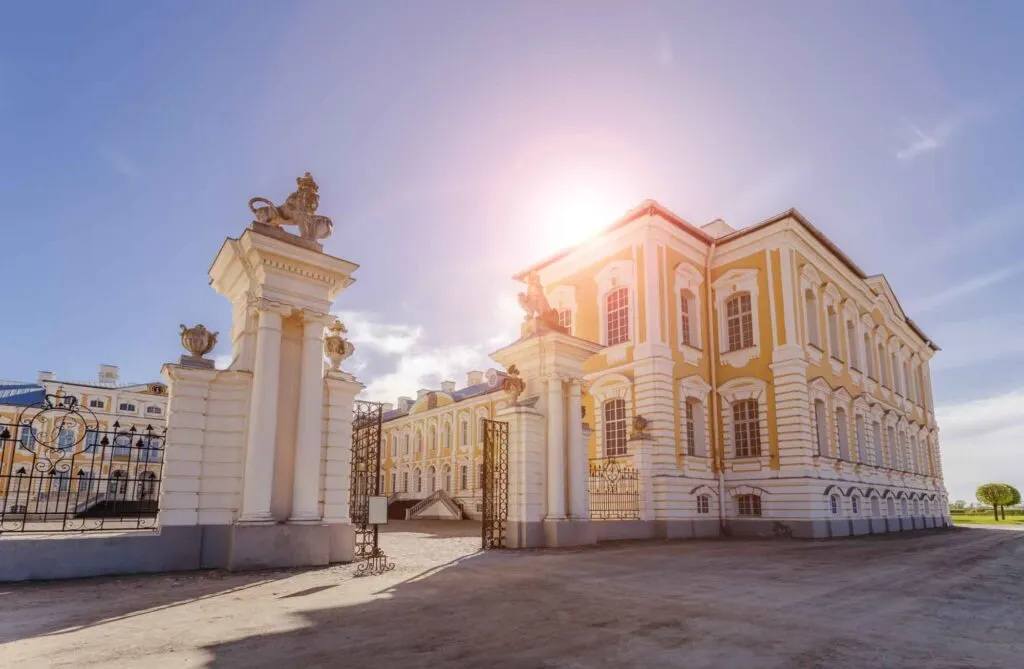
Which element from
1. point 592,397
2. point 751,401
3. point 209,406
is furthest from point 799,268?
point 209,406

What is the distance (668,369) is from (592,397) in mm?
3690

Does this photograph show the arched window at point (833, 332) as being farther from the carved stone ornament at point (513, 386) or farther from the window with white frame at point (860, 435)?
the carved stone ornament at point (513, 386)

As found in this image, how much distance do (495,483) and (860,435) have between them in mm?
21733

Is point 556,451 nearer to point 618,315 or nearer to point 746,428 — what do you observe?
point 618,315

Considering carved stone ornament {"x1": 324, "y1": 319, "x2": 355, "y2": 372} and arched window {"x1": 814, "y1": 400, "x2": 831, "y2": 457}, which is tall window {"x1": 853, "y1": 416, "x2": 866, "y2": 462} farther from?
carved stone ornament {"x1": 324, "y1": 319, "x2": 355, "y2": 372}

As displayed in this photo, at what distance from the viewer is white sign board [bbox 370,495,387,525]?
1140cm

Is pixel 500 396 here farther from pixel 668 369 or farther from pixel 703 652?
pixel 703 652

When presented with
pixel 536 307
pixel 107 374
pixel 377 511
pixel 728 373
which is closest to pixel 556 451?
pixel 536 307

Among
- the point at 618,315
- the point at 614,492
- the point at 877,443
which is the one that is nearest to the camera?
the point at 614,492

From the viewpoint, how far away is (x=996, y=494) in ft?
210

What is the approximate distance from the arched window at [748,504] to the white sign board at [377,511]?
17936 mm

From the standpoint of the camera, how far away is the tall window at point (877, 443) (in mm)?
31625

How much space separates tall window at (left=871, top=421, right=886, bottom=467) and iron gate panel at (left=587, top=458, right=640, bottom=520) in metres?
16.3

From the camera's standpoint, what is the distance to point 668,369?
80.6 feet
